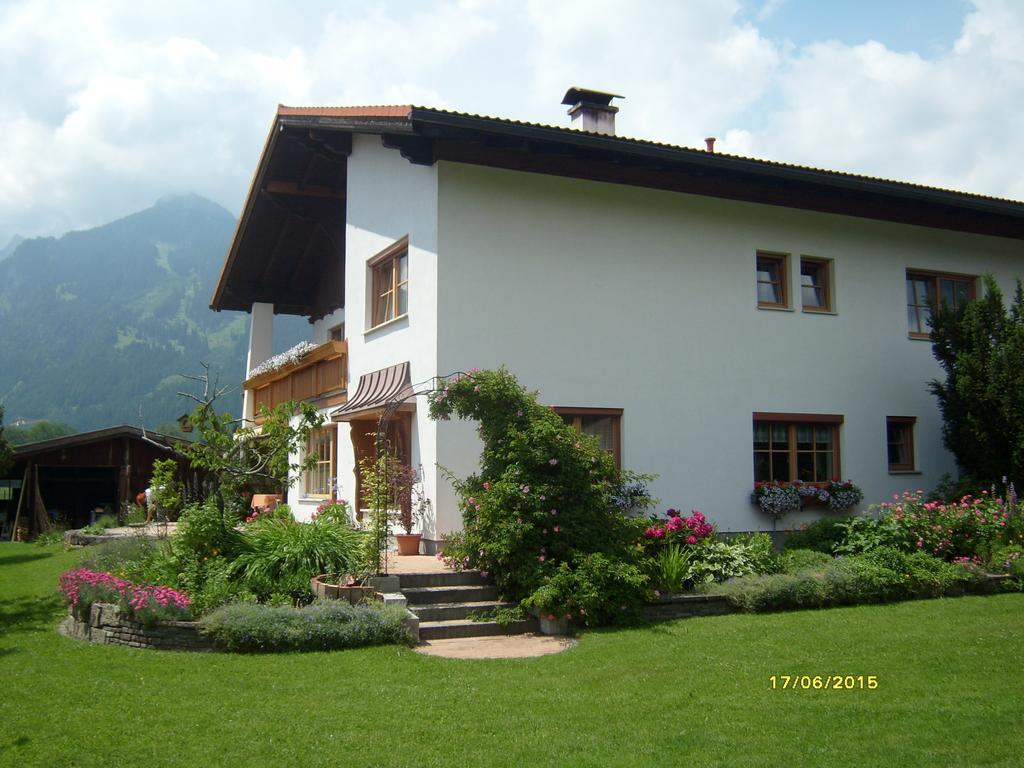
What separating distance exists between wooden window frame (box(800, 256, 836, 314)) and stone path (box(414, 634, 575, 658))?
344 inches

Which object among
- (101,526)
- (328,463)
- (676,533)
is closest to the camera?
(676,533)

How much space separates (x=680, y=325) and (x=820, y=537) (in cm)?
391

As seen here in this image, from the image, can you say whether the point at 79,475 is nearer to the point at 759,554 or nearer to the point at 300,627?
the point at 300,627

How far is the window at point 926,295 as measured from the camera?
54.1 feet

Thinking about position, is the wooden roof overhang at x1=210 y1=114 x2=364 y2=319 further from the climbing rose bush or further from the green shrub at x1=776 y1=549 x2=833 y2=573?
the green shrub at x1=776 y1=549 x2=833 y2=573

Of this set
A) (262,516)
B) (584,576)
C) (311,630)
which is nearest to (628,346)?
(584,576)

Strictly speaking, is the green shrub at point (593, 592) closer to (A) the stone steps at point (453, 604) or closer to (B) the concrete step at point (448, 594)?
(A) the stone steps at point (453, 604)

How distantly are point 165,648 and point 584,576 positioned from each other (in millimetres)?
4408

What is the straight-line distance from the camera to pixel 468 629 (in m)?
9.57

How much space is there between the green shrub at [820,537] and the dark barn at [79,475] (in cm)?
1577

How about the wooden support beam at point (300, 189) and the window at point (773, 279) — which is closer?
the window at point (773, 279)

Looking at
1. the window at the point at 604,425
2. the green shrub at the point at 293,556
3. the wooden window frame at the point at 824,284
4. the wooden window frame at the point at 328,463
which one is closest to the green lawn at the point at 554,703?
the green shrub at the point at 293,556

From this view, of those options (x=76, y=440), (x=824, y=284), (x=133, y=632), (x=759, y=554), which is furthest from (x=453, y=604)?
(x=76, y=440)

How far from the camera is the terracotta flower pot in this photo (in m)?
12.5
